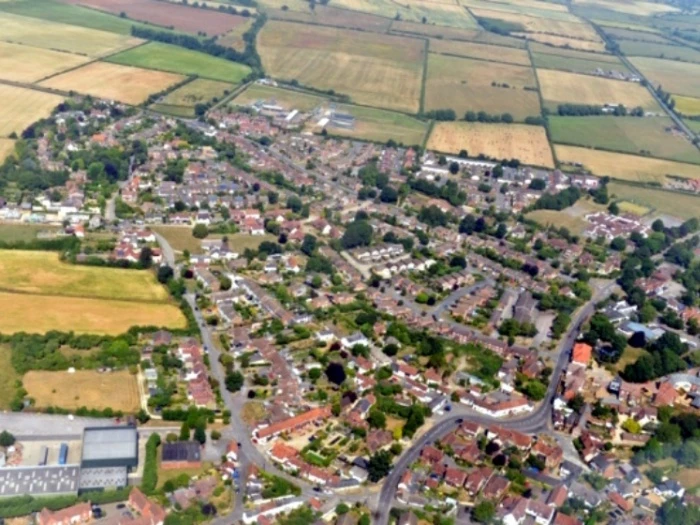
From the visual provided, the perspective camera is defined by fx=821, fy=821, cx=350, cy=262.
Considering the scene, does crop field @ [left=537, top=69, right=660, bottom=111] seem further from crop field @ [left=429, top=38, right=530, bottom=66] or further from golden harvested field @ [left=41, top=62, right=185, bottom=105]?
golden harvested field @ [left=41, top=62, right=185, bottom=105]

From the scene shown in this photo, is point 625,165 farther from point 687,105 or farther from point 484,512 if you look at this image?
point 484,512

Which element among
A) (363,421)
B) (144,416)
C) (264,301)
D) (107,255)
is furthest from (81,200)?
(363,421)

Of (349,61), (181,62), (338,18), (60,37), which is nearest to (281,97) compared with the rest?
(181,62)

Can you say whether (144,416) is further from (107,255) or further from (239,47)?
(239,47)

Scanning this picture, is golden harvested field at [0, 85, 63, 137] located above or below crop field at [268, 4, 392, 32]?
below

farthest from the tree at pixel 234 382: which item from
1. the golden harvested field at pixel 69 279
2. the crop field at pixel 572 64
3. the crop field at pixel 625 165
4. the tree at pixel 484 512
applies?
the crop field at pixel 572 64

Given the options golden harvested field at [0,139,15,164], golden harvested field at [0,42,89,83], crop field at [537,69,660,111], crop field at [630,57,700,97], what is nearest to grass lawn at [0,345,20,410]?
golden harvested field at [0,139,15,164]
